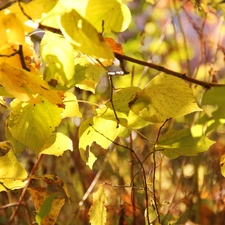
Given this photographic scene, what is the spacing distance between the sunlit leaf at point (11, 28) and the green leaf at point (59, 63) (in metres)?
0.03

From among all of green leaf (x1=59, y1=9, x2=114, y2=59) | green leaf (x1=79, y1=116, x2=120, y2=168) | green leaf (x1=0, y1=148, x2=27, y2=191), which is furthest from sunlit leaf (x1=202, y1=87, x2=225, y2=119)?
green leaf (x1=0, y1=148, x2=27, y2=191)

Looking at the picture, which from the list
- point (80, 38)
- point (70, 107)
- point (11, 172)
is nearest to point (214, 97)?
point (80, 38)

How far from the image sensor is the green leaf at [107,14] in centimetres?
37

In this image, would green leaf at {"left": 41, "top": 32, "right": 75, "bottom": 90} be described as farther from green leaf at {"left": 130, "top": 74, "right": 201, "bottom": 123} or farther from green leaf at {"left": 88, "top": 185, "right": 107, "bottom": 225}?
green leaf at {"left": 88, "top": 185, "right": 107, "bottom": 225}

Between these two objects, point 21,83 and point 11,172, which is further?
point 11,172

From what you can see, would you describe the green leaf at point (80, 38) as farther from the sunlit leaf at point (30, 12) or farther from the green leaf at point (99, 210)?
the green leaf at point (99, 210)

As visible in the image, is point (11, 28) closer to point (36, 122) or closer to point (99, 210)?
point (36, 122)

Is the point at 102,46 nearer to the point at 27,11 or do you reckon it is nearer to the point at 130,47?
the point at 27,11

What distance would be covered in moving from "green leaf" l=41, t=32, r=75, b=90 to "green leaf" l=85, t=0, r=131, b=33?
4 cm

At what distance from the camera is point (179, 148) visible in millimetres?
450

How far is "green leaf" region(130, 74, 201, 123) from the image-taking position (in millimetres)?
399

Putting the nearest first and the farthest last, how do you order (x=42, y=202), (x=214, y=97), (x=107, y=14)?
1. (x=214, y=97)
2. (x=107, y=14)
3. (x=42, y=202)

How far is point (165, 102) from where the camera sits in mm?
404

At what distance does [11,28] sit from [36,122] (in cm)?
11
